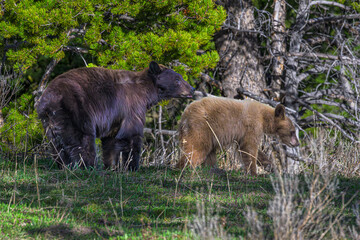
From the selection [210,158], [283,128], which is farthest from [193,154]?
[283,128]

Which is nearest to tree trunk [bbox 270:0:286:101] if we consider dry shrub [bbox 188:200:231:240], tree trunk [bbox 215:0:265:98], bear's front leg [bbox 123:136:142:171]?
tree trunk [bbox 215:0:265:98]

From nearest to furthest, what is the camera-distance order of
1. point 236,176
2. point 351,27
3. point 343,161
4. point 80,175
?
point 80,175, point 236,176, point 343,161, point 351,27

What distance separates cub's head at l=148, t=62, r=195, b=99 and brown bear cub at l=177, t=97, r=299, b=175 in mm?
278

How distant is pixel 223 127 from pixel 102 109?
7.16ft

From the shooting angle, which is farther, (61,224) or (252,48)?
(252,48)

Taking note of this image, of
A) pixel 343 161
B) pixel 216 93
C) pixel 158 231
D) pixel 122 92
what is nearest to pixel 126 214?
pixel 158 231

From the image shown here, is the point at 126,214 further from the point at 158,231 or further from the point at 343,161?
the point at 343,161

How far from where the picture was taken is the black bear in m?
6.16

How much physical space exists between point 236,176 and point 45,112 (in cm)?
271

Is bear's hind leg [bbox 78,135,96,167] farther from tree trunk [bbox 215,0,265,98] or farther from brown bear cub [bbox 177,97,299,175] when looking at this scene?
tree trunk [bbox 215,0,265,98]

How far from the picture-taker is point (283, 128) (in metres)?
8.77

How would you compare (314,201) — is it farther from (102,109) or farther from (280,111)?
(280,111)

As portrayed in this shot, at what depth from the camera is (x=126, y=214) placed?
15.1 feet

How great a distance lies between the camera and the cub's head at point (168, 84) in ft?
24.5
